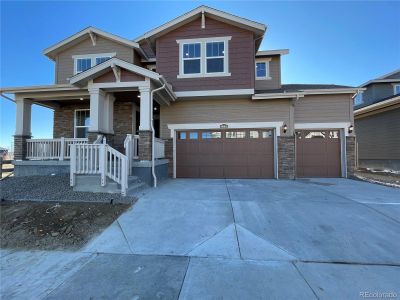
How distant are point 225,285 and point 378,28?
19.1 m

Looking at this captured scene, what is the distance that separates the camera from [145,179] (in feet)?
24.6

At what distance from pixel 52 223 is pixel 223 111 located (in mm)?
7796

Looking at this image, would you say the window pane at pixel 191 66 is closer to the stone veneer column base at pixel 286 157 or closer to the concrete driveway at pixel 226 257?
the stone veneer column base at pixel 286 157

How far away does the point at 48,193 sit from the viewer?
603 centimetres

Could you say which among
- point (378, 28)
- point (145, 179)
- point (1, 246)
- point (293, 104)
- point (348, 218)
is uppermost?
point (378, 28)

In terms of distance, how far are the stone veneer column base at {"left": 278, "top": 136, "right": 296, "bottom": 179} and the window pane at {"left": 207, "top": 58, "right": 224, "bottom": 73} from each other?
424 cm

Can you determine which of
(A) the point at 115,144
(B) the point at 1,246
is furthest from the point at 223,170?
(B) the point at 1,246

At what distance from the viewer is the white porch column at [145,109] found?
7566mm

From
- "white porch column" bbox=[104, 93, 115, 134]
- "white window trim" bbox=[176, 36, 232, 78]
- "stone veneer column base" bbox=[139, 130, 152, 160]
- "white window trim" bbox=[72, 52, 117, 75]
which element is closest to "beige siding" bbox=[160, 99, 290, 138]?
"white window trim" bbox=[176, 36, 232, 78]

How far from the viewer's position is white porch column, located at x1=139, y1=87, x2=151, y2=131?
7566 millimetres

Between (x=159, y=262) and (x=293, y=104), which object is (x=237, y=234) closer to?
(x=159, y=262)

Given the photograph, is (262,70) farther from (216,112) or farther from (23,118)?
(23,118)

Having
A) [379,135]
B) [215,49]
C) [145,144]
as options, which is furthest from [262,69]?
[379,135]
